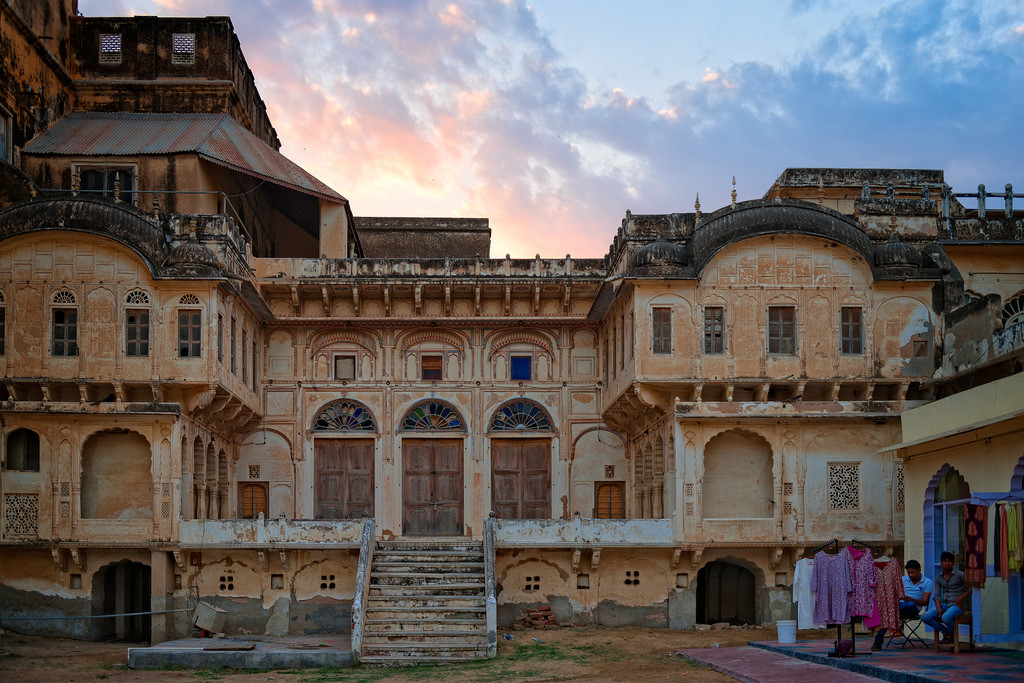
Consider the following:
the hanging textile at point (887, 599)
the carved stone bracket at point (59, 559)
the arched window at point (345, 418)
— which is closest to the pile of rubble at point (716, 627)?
the hanging textile at point (887, 599)

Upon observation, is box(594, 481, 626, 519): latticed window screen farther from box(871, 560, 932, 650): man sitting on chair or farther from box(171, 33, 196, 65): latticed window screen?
box(171, 33, 196, 65): latticed window screen

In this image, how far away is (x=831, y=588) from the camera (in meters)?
17.2

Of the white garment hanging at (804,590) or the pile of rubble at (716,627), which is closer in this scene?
the white garment hanging at (804,590)

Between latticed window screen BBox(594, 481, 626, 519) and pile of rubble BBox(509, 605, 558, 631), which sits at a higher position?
latticed window screen BBox(594, 481, 626, 519)

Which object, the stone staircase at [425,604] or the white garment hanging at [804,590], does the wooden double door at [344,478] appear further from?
the white garment hanging at [804,590]

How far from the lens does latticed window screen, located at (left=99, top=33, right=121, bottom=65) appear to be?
33406 mm

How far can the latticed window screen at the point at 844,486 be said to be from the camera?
25797 millimetres

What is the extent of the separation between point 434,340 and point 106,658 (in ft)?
37.9

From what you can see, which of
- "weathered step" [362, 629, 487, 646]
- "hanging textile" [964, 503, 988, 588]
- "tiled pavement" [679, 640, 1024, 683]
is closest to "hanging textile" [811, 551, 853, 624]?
"tiled pavement" [679, 640, 1024, 683]

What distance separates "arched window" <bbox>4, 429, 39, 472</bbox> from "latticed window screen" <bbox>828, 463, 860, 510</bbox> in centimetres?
1683

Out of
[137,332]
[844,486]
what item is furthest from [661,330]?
[137,332]

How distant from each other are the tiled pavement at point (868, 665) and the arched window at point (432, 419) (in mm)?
12135

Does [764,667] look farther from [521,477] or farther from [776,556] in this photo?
[521,477]

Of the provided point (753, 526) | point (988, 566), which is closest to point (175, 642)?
point (753, 526)
